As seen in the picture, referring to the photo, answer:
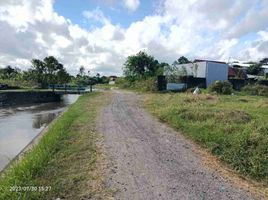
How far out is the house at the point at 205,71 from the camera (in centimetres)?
4544

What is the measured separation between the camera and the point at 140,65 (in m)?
58.8

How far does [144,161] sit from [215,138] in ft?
9.16

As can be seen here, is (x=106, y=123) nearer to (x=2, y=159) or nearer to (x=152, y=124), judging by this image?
(x=152, y=124)

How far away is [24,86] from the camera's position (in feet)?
202

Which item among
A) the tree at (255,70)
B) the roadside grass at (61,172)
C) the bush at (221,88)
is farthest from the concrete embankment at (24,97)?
the tree at (255,70)

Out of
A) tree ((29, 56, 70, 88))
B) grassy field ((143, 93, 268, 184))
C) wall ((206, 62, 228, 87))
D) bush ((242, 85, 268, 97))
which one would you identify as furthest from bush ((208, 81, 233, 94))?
tree ((29, 56, 70, 88))

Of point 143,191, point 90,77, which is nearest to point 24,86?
point 90,77

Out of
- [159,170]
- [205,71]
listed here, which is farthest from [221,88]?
[159,170]

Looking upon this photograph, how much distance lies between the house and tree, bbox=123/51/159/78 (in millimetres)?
10016

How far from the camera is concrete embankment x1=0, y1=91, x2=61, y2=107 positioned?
3950cm

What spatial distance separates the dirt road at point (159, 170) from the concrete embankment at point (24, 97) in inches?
1238

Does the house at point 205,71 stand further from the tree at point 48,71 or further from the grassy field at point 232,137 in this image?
the grassy field at point 232,137

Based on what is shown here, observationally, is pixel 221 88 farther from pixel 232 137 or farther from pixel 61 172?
pixel 61 172

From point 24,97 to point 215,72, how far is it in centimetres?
2642
